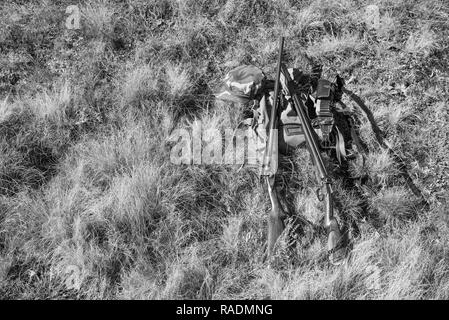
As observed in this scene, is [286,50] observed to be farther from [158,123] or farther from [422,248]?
[422,248]

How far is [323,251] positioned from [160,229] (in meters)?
1.47

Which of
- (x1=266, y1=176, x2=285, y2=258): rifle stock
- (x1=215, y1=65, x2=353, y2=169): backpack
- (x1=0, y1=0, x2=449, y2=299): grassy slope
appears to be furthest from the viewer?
(x1=215, y1=65, x2=353, y2=169): backpack

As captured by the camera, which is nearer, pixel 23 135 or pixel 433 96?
pixel 23 135

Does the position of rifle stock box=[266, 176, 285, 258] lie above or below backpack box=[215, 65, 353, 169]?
below

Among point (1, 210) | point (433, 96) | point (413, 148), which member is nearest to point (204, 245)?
point (1, 210)

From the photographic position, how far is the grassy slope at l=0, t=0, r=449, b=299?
4.00 metres

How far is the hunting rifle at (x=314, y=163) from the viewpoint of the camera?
4094 millimetres

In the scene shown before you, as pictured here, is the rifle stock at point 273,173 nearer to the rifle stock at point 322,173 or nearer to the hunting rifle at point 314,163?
the hunting rifle at point 314,163

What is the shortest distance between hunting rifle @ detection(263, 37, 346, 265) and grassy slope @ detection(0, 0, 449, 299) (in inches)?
5.3

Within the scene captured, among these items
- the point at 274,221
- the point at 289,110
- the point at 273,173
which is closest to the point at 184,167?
the point at 273,173

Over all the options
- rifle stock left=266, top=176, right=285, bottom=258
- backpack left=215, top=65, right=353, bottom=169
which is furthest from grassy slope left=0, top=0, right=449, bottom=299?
backpack left=215, top=65, right=353, bottom=169

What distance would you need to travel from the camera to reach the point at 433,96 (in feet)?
18.0

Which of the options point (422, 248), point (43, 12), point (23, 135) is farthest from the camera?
point (43, 12)

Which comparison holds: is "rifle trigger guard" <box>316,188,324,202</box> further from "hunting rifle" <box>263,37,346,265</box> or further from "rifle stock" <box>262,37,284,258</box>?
"rifle stock" <box>262,37,284,258</box>
